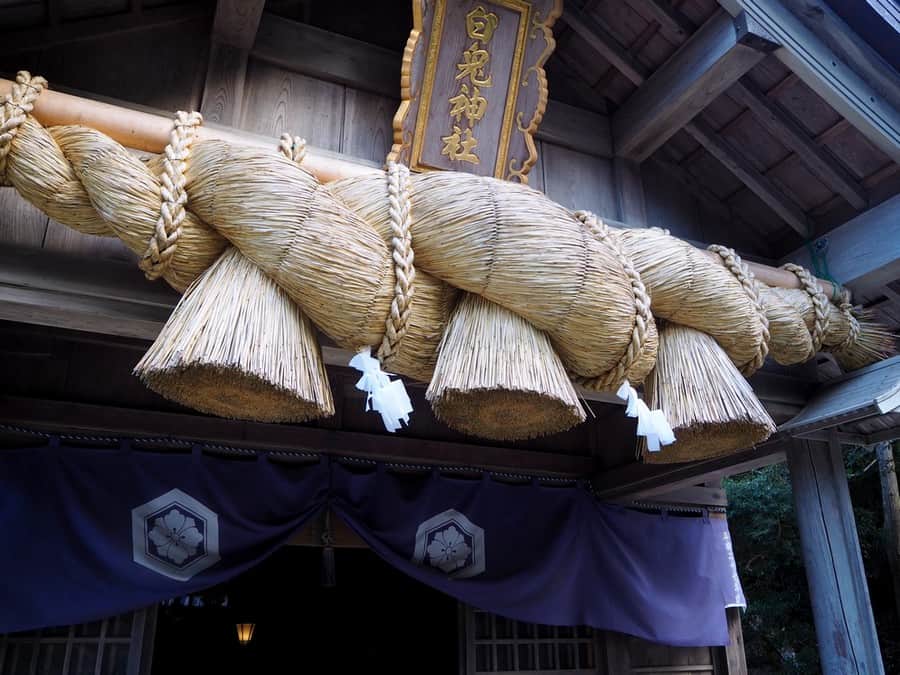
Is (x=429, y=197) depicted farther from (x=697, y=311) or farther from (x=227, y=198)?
(x=697, y=311)

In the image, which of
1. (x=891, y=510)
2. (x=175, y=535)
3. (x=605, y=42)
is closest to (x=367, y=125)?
(x=605, y=42)

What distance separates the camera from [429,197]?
6.34ft

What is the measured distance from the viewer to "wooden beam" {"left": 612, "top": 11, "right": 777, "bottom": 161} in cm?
290

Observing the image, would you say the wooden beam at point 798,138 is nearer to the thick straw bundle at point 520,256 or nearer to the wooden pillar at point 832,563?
the wooden pillar at point 832,563

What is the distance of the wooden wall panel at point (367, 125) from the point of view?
3055mm

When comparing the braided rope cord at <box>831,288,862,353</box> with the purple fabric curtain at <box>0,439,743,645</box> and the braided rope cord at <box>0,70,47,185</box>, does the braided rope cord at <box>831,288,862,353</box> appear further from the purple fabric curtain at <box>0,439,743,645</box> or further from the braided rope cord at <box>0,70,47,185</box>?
the braided rope cord at <box>0,70,47,185</box>

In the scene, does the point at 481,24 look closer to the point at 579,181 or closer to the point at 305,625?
the point at 579,181

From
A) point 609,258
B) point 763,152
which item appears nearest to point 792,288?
point 763,152

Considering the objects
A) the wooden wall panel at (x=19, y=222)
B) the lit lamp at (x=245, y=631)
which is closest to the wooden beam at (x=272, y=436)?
the wooden wall panel at (x=19, y=222)

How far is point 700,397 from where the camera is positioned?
2.10 meters

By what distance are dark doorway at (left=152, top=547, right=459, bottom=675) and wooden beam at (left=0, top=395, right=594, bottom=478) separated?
3.84 meters

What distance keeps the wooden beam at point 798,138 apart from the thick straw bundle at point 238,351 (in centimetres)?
254

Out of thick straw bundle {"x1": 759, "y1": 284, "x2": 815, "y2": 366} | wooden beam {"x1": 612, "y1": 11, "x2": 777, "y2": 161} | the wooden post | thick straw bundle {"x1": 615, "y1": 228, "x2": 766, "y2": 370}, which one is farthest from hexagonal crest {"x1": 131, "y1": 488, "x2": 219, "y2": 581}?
the wooden post

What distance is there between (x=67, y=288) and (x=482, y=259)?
137cm
